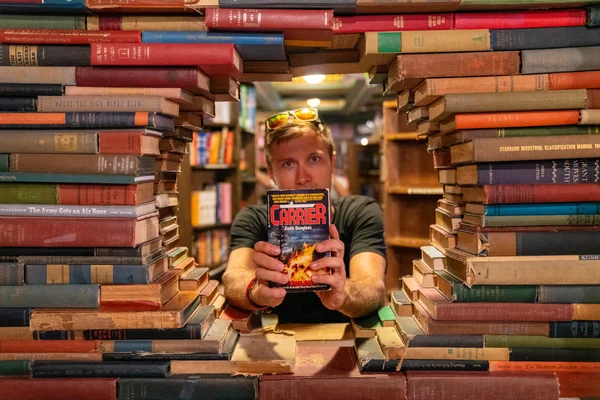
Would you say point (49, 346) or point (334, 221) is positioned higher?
point (334, 221)

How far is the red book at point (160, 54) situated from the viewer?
3.14 ft

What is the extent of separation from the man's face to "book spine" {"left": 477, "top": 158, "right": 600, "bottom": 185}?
0.79 m

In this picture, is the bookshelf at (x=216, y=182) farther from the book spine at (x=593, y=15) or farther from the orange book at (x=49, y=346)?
the book spine at (x=593, y=15)

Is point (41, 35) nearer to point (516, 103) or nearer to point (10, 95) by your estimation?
point (10, 95)

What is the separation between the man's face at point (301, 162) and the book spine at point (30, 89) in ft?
2.77

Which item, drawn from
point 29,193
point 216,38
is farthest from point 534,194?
point 29,193

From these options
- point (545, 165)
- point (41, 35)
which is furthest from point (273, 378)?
point (41, 35)

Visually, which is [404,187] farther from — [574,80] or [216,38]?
[216,38]

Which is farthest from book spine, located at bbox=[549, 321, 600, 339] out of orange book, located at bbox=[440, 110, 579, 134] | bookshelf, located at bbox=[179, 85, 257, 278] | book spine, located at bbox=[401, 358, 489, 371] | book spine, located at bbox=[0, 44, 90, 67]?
bookshelf, located at bbox=[179, 85, 257, 278]

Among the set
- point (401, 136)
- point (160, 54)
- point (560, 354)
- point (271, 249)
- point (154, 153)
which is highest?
point (401, 136)

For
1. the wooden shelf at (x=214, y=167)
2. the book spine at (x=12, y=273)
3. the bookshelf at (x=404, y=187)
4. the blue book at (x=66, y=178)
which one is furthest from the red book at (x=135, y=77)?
the bookshelf at (x=404, y=187)

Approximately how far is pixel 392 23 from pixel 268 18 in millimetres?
282

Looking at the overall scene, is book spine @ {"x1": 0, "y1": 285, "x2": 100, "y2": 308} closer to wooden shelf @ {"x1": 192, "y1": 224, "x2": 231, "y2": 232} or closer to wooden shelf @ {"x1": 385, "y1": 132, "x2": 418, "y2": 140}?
wooden shelf @ {"x1": 192, "y1": 224, "x2": 231, "y2": 232}

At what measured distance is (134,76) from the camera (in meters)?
0.98
